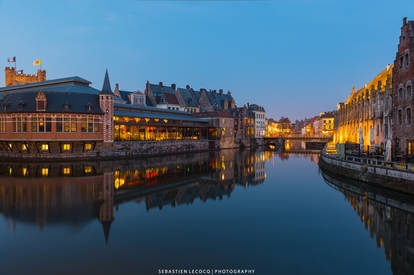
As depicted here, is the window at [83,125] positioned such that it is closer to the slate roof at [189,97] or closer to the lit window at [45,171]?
the lit window at [45,171]

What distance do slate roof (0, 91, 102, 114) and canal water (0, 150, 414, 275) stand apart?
22.5m

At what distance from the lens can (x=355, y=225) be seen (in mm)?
18000

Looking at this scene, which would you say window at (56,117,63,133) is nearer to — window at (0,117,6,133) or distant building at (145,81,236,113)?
window at (0,117,6,133)

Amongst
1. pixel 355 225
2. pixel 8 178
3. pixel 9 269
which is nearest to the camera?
pixel 9 269

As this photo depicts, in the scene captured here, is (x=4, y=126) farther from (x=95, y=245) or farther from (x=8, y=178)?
(x=95, y=245)

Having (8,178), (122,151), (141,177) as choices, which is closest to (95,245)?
(141,177)

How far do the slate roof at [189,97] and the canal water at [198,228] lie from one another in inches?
2703

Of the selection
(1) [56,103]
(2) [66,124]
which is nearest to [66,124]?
(2) [66,124]

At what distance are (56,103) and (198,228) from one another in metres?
44.2

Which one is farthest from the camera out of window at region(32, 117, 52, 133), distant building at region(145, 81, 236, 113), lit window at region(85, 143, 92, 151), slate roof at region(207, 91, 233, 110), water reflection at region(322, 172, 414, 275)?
slate roof at region(207, 91, 233, 110)

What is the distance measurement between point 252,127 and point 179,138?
45.9 metres

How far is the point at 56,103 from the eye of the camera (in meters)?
50.9

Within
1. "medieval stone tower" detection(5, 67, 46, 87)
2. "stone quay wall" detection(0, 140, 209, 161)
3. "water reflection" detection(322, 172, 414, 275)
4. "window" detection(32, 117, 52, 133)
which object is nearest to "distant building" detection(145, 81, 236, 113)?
"stone quay wall" detection(0, 140, 209, 161)

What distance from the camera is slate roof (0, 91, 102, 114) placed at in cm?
5034
